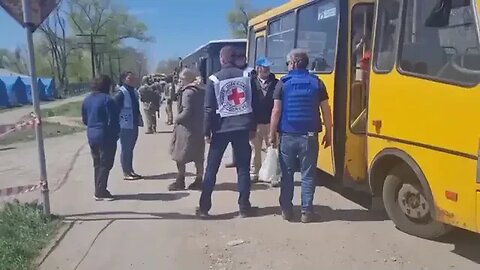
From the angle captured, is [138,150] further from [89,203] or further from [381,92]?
[381,92]

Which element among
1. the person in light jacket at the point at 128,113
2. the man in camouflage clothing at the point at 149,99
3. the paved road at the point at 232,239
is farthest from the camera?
the man in camouflage clothing at the point at 149,99

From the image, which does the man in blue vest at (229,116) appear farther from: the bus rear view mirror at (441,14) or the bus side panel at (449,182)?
the bus rear view mirror at (441,14)

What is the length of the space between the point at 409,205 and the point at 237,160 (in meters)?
Result: 2.06

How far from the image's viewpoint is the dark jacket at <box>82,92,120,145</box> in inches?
298

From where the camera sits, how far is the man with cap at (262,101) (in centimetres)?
722

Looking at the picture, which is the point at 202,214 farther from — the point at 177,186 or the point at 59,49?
the point at 59,49

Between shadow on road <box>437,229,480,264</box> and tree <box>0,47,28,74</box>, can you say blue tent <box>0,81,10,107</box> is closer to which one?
shadow on road <box>437,229,480,264</box>

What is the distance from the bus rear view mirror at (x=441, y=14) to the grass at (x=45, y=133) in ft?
46.3

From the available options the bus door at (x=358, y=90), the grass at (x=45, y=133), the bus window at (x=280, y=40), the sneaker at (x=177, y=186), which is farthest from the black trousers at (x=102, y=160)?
the grass at (x=45, y=133)

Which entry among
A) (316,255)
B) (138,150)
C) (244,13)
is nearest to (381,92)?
(316,255)

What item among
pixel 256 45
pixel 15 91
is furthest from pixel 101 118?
pixel 15 91

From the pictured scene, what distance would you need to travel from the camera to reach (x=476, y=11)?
186 inches

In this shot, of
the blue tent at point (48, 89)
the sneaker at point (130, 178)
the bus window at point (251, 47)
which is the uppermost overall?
the bus window at point (251, 47)

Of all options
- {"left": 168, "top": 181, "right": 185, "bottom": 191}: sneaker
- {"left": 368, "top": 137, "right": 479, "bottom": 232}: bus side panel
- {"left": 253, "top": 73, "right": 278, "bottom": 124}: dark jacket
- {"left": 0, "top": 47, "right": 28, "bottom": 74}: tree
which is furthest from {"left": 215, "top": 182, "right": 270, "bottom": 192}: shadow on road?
{"left": 0, "top": 47, "right": 28, "bottom": 74}: tree
